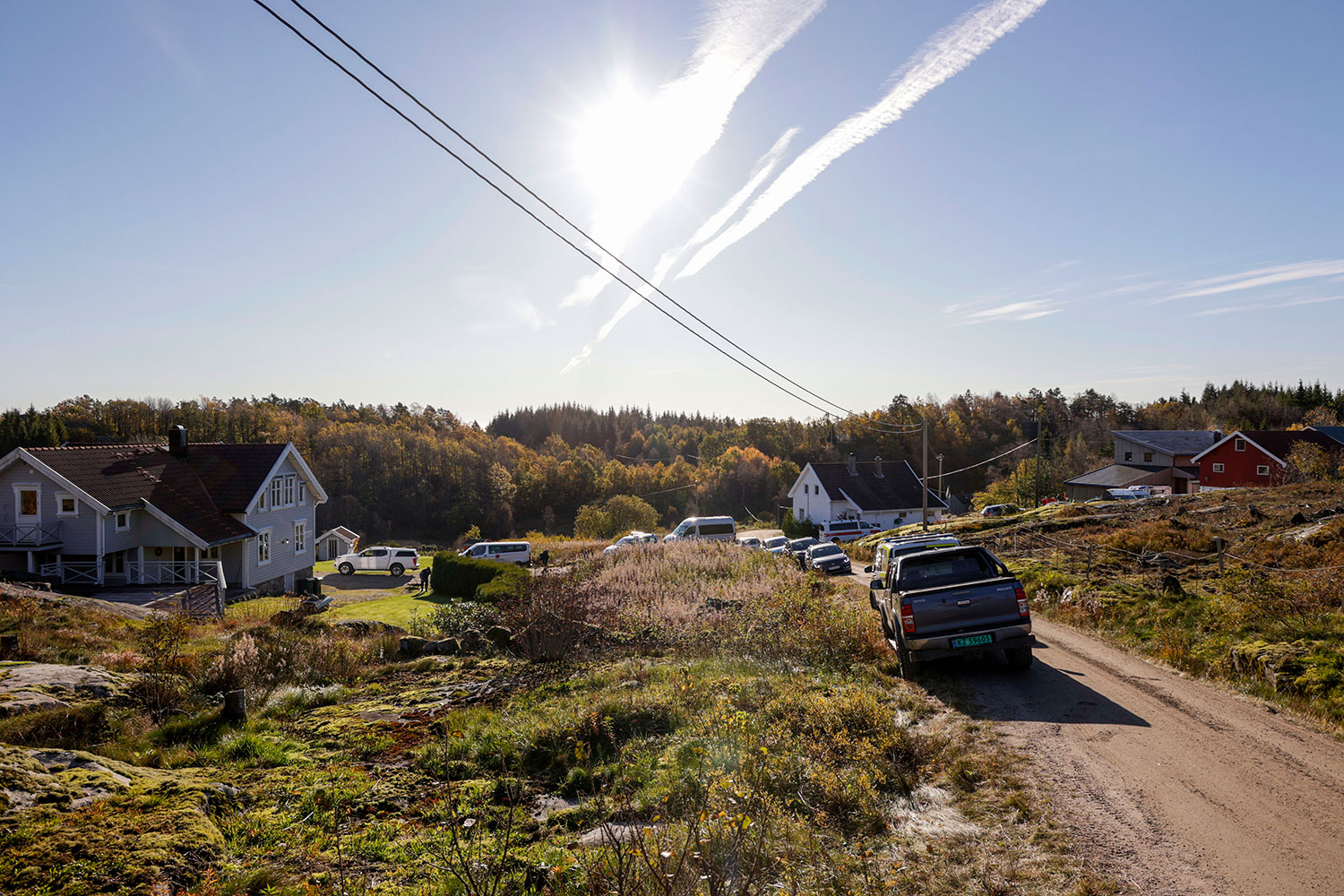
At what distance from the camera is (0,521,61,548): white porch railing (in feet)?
84.0

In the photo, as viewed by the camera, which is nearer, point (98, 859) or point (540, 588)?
point (98, 859)

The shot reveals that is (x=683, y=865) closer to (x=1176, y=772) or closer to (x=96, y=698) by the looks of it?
(x=1176, y=772)

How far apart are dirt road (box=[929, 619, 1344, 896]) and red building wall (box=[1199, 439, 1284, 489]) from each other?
46.9 metres

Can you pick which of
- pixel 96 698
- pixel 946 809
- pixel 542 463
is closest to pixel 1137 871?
pixel 946 809

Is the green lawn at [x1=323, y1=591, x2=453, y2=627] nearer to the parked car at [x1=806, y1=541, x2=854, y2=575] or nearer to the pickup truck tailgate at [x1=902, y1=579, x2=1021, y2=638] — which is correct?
the parked car at [x1=806, y1=541, x2=854, y2=575]

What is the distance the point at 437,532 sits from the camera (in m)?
100

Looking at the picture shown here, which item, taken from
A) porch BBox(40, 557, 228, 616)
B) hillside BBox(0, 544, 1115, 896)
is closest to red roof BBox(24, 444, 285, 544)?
porch BBox(40, 557, 228, 616)

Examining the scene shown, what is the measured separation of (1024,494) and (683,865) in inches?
2773

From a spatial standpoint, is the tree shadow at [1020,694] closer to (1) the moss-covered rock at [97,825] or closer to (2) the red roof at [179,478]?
(1) the moss-covered rock at [97,825]

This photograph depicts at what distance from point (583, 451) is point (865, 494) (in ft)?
249

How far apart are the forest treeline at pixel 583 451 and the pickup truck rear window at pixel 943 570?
74.3 m

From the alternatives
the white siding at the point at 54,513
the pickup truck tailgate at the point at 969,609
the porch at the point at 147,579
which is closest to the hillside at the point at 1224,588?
the pickup truck tailgate at the point at 969,609

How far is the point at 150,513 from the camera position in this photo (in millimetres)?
28203

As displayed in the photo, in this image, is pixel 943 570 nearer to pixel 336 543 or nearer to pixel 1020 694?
pixel 1020 694
